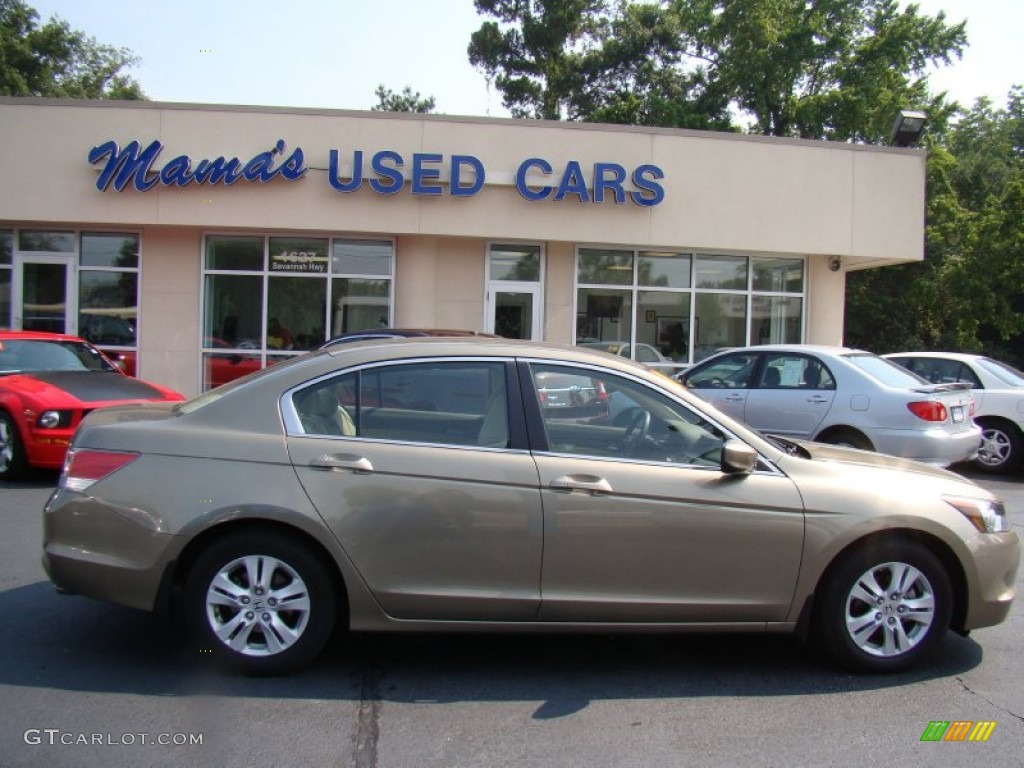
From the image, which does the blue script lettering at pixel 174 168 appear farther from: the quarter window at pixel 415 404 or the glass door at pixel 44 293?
the quarter window at pixel 415 404

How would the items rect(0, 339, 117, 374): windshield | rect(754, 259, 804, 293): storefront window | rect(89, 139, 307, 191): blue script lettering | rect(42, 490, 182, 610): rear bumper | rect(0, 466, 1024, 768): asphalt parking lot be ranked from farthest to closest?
1. rect(754, 259, 804, 293): storefront window
2. rect(89, 139, 307, 191): blue script lettering
3. rect(0, 339, 117, 374): windshield
4. rect(42, 490, 182, 610): rear bumper
5. rect(0, 466, 1024, 768): asphalt parking lot

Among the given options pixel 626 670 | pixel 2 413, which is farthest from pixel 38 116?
pixel 626 670

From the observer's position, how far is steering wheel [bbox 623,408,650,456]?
430 cm

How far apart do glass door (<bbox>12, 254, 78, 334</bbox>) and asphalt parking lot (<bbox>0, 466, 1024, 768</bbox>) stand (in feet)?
37.6

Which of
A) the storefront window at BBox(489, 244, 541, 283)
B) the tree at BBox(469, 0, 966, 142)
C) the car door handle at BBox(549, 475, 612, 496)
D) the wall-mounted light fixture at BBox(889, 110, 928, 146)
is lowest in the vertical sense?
the car door handle at BBox(549, 475, 612, 496)

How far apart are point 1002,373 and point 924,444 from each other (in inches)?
136

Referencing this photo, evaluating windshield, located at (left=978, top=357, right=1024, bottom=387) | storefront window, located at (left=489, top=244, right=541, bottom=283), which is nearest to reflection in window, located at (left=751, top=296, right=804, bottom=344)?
storefront window, located at (left=489, top=244, right=541, bottom=283)

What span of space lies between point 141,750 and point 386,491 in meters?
1.42

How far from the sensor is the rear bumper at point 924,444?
27.2ft

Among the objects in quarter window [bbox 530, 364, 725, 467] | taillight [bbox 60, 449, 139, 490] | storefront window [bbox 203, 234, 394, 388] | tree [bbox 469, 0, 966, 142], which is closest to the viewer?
taillight [bbox 60, 449, 139, 490]

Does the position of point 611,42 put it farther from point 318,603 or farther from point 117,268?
point 318,603

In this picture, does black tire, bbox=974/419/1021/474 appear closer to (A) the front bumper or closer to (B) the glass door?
(A) the front bumper

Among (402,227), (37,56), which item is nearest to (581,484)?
(402,227)

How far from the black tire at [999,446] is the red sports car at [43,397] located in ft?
31.0
